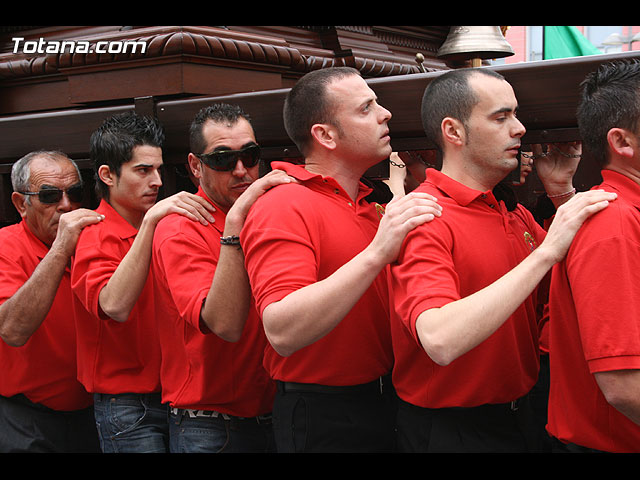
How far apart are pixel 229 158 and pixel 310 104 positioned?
1.38 feet

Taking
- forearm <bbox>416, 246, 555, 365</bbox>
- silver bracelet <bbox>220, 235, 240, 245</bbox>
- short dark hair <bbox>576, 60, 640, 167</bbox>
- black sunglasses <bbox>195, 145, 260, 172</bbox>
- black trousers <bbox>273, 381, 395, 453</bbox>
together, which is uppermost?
short dark hair <bbox>576, 60, 640, 167</bbox>

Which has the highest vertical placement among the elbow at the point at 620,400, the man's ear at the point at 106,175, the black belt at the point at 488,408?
the man's ear at the point at 106,175

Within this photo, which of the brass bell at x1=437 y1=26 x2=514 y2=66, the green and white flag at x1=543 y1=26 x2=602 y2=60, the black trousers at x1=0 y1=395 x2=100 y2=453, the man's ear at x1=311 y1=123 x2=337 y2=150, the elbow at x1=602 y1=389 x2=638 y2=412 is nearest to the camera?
the elbow at x1=602 y1=389 x2=638 y2=412

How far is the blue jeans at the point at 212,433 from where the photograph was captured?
2525 mm

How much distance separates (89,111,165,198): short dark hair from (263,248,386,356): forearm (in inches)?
48.4

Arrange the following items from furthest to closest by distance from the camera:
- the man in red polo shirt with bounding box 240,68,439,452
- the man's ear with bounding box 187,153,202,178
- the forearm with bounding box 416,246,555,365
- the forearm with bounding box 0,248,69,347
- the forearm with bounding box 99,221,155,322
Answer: the forearm with bounding box 0,248,69,347
the man's ear with bounding box 187,153,202,178
the forearm with bounding box 99,221,155,322
the man in red polo shirt with bounding box 240,68,439,452
the forearm with bounding box 416,246,555,365

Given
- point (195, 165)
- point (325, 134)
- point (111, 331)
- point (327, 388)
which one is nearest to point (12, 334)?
point (111, 331)

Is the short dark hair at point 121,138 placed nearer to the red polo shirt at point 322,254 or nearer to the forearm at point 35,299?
the forearm at point 35,299

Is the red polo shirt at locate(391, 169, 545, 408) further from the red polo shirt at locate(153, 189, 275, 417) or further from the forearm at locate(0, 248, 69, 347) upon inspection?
the forearm at locate(0, 248, 69, 347)

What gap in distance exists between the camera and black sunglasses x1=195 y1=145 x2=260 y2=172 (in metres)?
2.59

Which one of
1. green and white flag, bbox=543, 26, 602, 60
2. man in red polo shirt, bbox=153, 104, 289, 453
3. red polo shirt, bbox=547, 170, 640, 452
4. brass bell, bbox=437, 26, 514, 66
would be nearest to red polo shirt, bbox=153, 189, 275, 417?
man in red polo shirt, bbox=153, 104, 289, 453

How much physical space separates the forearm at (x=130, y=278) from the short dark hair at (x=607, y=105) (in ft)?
4.77

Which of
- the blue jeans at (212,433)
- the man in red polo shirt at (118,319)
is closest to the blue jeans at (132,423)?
the man in red polo shirt at (118,319)

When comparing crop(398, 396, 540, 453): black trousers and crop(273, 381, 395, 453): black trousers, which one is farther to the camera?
crop(273, 381, 395, 453): black trousers
